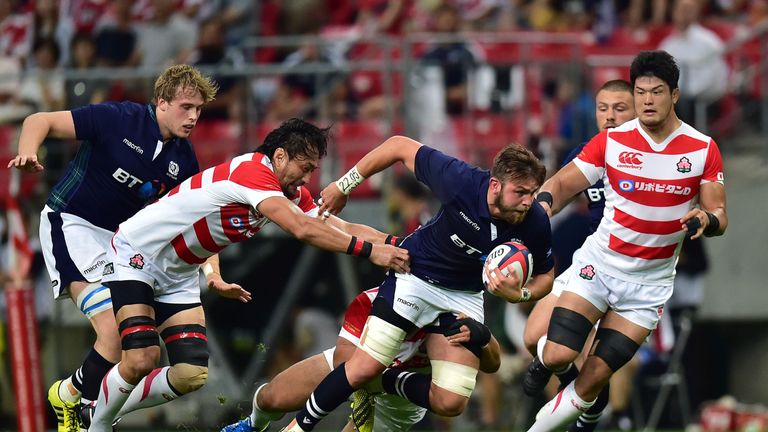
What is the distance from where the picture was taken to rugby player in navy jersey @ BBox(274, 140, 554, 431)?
9.04 metres

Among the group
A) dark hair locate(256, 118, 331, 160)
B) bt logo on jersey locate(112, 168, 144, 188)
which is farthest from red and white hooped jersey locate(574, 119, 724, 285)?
bt logo on jersey locate(112, 168, 144, 188)

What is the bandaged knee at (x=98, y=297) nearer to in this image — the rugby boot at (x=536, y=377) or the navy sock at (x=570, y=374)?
the rugby boot at (x=536, y=377)

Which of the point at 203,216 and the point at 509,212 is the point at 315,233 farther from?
the point at 509,212

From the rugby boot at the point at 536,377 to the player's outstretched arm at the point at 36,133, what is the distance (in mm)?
3374

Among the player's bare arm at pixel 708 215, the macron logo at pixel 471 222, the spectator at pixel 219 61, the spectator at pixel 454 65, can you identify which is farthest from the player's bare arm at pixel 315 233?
Answer: the spectator at pixel 219 61

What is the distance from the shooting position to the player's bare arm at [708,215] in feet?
29.1

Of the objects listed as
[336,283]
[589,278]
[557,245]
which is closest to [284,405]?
[589,278]

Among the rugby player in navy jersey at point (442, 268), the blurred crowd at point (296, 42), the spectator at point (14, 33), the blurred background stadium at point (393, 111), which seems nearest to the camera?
the rugby player in navy jersey at point (442, 268)

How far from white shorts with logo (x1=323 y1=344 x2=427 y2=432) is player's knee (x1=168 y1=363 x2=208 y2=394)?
0.83m

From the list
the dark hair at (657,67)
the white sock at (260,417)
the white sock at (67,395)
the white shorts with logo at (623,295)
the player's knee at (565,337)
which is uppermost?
the dark hair at (657,67)

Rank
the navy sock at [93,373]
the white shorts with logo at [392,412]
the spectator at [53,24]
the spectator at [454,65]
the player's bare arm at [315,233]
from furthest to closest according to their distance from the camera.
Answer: the spectator at [53,24]
the spectator at [454,65]
the white shorts with logo at [392,412]
the navy sock at [93,373]
the player's bare arm at [315,233]

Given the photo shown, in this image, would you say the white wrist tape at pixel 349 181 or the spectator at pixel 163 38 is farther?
the spectator at pixel 163 38

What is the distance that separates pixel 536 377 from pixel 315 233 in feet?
6.20

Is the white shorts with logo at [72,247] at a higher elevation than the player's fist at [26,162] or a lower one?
lower
